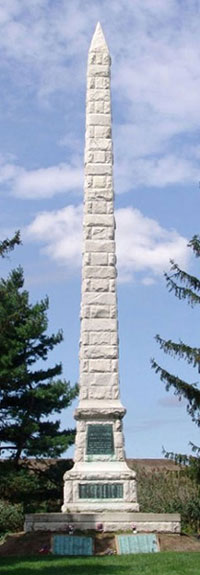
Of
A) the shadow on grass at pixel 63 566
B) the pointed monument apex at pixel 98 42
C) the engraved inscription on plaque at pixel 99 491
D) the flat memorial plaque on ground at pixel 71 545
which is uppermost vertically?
the pointed monument apex at pixel 98 42

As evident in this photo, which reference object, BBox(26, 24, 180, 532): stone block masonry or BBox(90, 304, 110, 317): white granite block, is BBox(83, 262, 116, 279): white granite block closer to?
BBox(26, 24, 180, 532): stone block masonry

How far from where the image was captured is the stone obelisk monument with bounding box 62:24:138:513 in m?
17.2

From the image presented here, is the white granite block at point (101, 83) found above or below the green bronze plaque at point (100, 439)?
Answer: above

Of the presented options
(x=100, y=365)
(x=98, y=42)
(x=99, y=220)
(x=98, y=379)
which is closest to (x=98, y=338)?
(x=100, y=365)

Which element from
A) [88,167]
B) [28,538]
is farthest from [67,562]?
[88,167]

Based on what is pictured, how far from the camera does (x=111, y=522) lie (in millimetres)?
16406

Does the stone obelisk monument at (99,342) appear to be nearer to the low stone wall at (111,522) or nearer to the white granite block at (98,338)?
the white granite block at (98,338)

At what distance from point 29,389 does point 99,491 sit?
299 inches

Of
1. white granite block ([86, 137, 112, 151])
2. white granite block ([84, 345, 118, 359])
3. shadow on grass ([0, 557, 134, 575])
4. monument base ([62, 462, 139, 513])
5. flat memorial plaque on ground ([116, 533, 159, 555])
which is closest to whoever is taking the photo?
shadow on grass ([0, 557, 134, 575])

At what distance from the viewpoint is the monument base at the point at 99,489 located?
1716 centimetres

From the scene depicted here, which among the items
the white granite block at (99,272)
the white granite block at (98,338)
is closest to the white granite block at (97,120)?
the white granite block at (99,272)

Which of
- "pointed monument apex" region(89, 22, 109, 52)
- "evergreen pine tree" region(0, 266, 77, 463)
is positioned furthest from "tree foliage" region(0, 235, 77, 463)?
"pointed monument apex" region(89, 22, 109, 52)

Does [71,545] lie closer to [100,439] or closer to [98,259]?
[100,439]

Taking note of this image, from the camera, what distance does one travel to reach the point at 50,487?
24.2 meters
